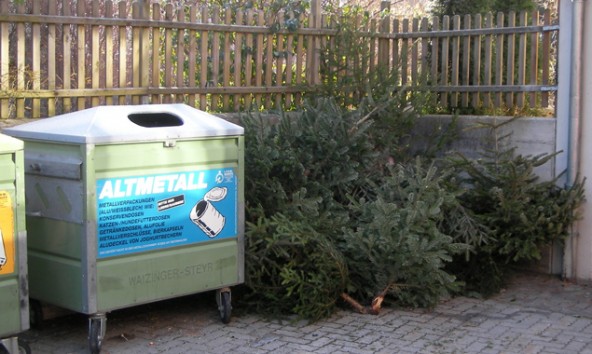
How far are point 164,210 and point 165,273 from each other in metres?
0.43

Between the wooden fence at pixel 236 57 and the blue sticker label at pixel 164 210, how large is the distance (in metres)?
1.79

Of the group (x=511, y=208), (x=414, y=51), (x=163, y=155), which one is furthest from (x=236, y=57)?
(x=511, y=208)

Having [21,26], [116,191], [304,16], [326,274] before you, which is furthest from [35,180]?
[304,16]

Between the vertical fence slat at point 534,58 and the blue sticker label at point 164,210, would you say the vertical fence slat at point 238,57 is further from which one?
the vertical fence slat at point 534,58

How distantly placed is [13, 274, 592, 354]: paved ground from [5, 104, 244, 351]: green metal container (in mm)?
324

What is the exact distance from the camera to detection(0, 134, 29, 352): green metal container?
486 cm

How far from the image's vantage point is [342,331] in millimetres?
5973

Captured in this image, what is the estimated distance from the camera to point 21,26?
21.9 ft

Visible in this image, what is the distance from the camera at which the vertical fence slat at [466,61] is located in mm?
8688

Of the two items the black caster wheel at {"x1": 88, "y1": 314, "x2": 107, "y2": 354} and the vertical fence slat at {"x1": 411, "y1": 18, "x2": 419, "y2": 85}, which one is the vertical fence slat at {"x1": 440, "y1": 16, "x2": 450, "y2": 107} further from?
the black caster wheel at {"x1": 88, "y1": 314, "x2": 107, "y2": 354}

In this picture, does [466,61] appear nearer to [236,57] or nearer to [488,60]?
[488,60]

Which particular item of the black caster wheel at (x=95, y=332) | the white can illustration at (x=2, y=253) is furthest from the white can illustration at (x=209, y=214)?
the white can illustration at (x=2, y=253)

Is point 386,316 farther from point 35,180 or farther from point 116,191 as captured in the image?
point 35,180

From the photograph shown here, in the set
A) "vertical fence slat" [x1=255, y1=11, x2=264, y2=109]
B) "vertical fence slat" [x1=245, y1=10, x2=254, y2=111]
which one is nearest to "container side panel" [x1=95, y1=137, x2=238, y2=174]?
"vertical fence slat" [x1=245, y1=10, x2=254, y2=111]
